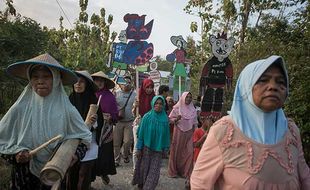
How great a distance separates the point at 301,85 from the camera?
6.54 metres

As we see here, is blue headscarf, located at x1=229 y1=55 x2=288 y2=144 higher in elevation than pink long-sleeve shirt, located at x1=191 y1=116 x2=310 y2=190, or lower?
higher

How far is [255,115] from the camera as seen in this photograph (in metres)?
2.28

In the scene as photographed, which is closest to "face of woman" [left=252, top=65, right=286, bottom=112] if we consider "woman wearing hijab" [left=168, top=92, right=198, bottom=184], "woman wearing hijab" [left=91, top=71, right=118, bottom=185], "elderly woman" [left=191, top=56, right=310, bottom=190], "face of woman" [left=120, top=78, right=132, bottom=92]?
"elderly woman" [left=191, top=56, right=310, bottom=190]

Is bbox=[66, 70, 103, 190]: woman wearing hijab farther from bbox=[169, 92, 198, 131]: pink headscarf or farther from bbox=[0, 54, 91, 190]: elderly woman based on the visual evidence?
bbox=[169, 92, 198, 131]: pink headscarf

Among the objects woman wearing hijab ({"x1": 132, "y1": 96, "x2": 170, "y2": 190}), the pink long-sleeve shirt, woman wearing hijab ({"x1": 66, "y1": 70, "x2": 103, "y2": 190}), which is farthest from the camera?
woman wearing hijab ({"x1": 132, "y1": 96, "x2": 170, "y2": 190})

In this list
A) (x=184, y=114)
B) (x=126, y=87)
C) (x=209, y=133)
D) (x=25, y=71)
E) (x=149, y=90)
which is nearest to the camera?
(x=209, y=133)

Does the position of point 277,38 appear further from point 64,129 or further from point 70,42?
point 70,42

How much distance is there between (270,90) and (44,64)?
1.71 m

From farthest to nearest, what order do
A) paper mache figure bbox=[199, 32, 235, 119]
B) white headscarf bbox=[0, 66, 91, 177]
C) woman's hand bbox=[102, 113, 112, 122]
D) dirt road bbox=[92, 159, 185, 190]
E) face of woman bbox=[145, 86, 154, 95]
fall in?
face of woman bbox=[145, 86, 154, 95] < paper mache figure bbox=[199, 32, 235, 119] < dirt road bbox=[92, 159, 185, 190] < woman's hand bbox=[102, 113, 112, 122] < white headscarf bbox=[0, 66, 91, 177]

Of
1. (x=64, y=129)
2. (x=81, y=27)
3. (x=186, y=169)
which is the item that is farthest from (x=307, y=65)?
(x=81, y=27)

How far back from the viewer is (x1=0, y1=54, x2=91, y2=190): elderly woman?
3090 millimetres

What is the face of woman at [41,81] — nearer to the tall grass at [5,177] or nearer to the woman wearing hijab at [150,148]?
the tall grass at [5,177]

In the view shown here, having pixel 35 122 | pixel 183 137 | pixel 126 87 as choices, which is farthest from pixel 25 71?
pixel 126 87

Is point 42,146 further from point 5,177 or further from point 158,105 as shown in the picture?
point 158,105
